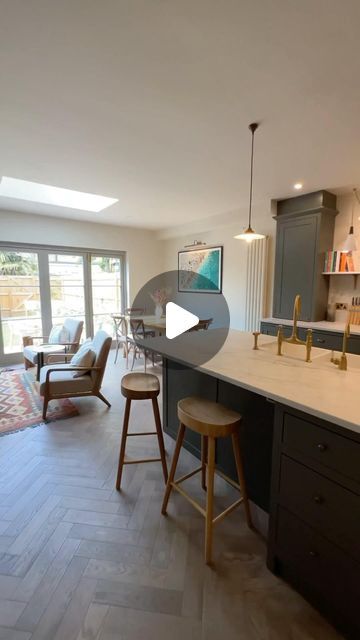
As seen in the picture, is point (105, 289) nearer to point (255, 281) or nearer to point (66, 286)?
point (66, 286)

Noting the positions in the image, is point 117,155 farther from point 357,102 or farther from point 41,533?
point 41,533

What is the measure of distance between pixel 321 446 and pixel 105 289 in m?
5.28

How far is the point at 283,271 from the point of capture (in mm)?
3869

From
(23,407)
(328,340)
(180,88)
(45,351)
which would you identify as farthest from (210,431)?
(45,351)

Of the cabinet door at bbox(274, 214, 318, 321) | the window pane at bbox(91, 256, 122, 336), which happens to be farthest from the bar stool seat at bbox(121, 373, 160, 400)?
the window pane at bbox(91, 256, 122, 336)

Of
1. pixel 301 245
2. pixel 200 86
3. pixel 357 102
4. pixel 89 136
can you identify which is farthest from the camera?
pixel 301 245

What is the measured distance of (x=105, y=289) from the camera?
5.88 meters

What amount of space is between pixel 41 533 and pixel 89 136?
2.73m

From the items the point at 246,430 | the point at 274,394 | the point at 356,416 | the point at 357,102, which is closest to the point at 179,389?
the point at 246,430

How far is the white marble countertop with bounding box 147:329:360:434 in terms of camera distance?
45.8 inches

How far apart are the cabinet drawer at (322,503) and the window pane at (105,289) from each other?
15.5 ft

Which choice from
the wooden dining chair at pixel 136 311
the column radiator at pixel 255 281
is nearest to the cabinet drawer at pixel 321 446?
the column radiator at pixel 255 281

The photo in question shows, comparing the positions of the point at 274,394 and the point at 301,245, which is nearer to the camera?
the point at 274,394

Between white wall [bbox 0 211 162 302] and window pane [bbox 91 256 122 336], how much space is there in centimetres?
26
